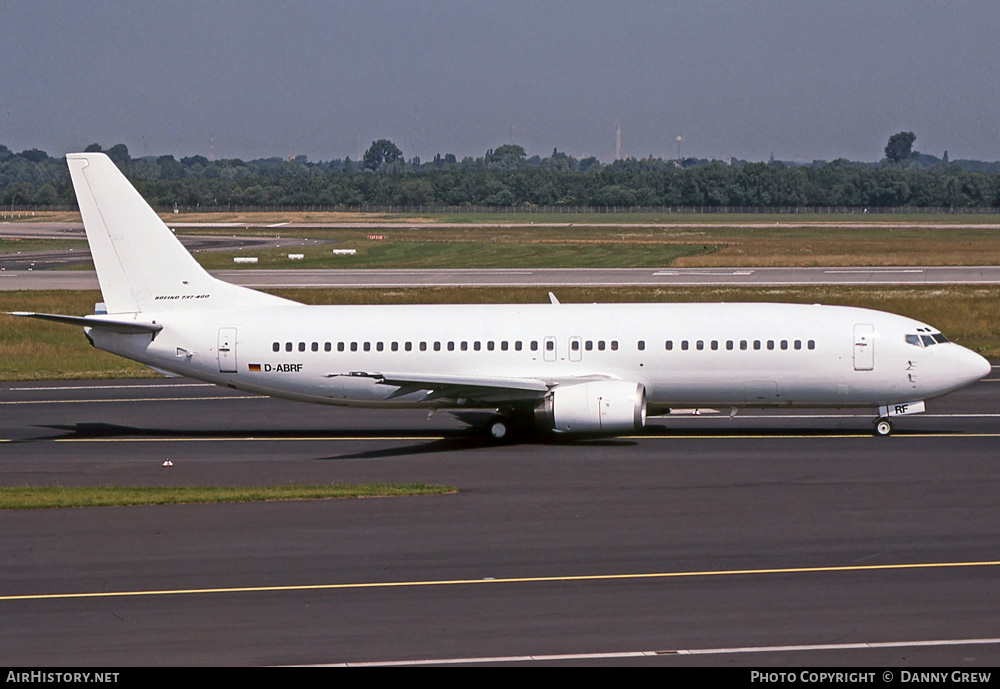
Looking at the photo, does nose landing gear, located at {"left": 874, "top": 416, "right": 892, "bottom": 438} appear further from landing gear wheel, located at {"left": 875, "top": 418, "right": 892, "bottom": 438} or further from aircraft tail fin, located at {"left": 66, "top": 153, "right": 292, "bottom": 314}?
aircraft tail fin, located at {"left": 66, "top": 153, "right": 292, "bottom": 314}

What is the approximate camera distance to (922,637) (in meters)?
17.9

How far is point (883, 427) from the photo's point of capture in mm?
35562

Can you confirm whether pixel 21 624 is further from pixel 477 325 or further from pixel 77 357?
pixel 77 357

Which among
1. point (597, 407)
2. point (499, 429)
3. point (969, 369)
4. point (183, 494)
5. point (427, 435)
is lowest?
point (427, 435)

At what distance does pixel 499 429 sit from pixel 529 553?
42.3 ft

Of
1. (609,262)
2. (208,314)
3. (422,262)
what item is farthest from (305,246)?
(208,314)

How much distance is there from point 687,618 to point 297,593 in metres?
6.34

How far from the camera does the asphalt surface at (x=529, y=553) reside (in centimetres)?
1797

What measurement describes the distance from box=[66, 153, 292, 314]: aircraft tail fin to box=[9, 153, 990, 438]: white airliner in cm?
4

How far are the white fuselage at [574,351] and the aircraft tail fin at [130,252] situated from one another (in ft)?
2.02

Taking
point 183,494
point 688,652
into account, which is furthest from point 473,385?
point 688,652

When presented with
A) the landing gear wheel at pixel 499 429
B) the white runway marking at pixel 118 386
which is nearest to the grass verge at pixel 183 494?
the landing gear wheel at pixel 499 429

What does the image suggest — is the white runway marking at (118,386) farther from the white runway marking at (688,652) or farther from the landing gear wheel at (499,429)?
the white runway marking at (688,652)

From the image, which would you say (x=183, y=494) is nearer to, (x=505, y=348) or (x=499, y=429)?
(x=499, y=429)
